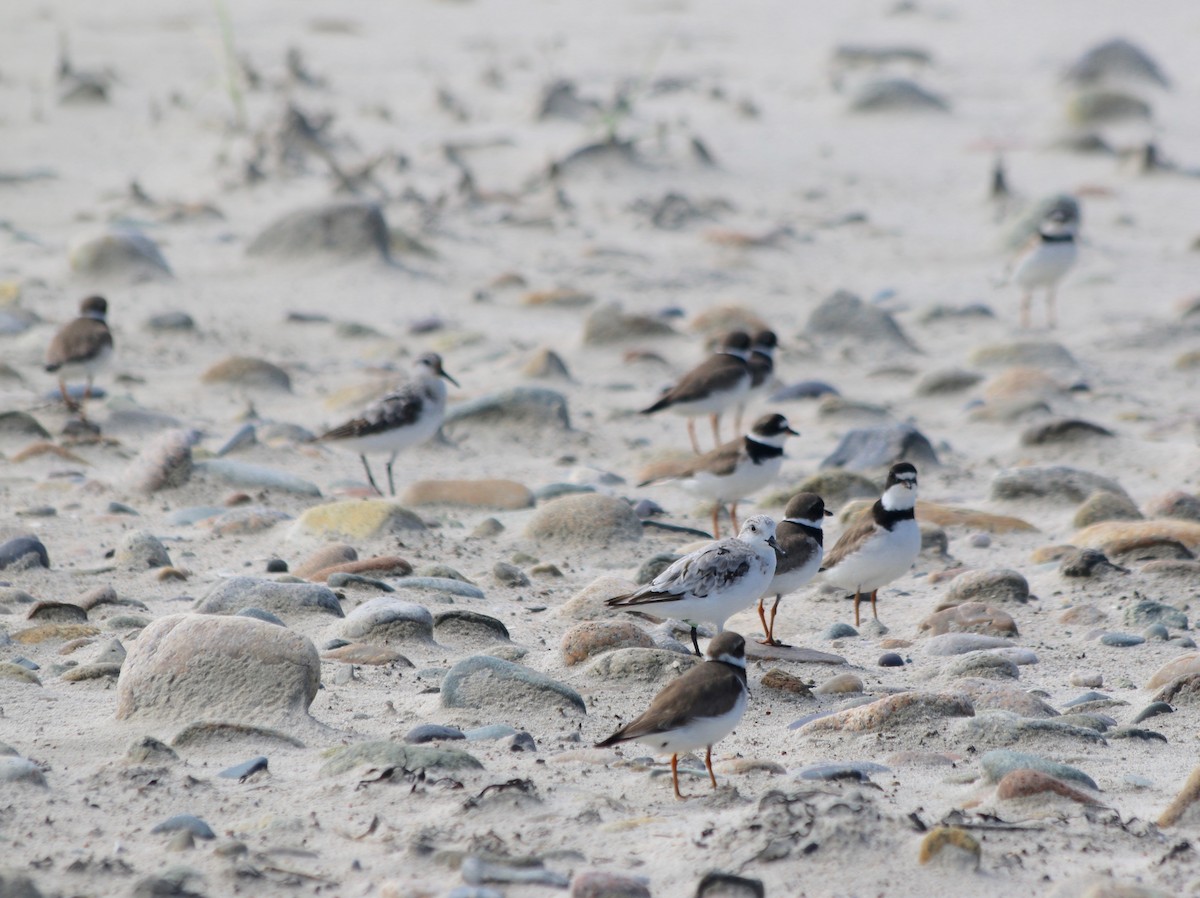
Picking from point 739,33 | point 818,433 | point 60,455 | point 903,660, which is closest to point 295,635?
point 903,660

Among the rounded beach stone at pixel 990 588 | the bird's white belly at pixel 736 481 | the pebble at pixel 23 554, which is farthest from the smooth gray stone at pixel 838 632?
the pebble at pixel 23 554

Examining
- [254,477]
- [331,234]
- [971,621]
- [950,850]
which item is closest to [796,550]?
[971,621]

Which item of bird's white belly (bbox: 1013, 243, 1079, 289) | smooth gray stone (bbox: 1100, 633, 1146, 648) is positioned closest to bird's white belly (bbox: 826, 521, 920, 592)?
smooth gray stone (bbox: 1100, 633, 1146, 648)

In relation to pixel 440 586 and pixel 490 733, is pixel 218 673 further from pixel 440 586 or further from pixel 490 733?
pixel 440 586

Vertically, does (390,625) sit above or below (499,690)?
below

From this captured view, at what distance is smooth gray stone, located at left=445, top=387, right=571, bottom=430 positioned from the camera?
9.73 m

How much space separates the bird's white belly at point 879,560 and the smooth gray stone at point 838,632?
18 cm

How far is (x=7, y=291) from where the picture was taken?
11.9 metres

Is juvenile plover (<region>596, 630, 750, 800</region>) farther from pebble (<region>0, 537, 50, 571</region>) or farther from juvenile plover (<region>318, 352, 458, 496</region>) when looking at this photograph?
juvenile plover (<region>318, 352, 458, 496</region>)

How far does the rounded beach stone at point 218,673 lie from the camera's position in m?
4.95

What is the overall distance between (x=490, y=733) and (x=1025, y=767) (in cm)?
173

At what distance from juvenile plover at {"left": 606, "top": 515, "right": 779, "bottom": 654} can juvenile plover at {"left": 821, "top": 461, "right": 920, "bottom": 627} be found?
761 mm

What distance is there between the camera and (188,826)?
4086 mm

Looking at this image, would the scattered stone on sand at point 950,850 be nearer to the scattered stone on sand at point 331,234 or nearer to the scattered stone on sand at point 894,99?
the scattered stone on sand at point 331,234
